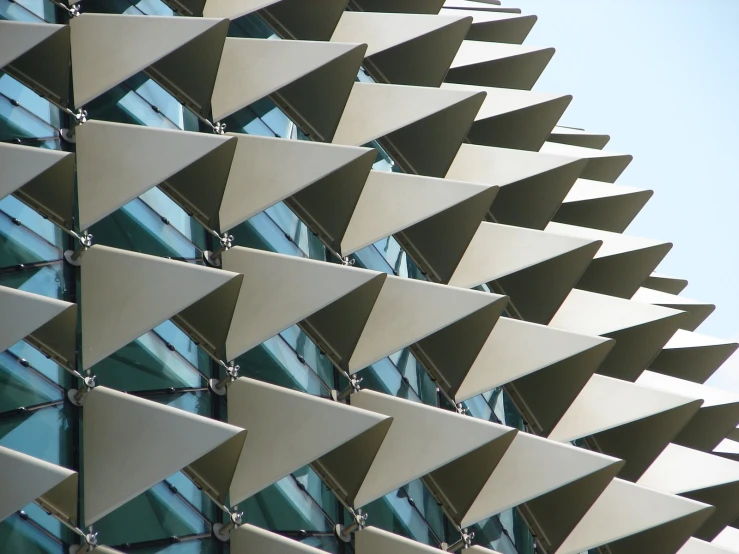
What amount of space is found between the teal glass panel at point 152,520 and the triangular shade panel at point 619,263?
1252 cm

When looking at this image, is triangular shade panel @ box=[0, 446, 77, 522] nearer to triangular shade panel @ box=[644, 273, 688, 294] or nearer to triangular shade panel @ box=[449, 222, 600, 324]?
triangular shade panel @ box=[449, 222, 600, 324]

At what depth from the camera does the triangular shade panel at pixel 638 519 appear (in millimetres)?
16547

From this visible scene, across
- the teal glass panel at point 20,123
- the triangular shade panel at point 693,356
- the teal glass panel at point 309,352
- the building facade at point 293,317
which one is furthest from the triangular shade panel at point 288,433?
the triangular shade panel at point 693,356

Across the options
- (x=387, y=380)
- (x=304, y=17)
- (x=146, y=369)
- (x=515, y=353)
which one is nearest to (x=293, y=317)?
(x=146, y=369)

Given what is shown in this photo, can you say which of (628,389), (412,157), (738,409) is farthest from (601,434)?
(412,157)

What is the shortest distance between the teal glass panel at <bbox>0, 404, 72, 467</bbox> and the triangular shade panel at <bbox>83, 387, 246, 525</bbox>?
478 mm

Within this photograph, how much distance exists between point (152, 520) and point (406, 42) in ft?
39.8

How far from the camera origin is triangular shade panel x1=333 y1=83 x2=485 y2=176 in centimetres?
1831

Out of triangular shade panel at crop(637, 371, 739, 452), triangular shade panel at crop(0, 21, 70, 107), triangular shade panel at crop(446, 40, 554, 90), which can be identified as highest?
triangular shade panel at crop(446, 40, 554, 90)

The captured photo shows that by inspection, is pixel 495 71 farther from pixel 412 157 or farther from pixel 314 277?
pixel 314 277

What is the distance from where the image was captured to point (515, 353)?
17.0 meters

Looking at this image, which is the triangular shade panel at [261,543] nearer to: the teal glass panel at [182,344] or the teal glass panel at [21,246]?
the teal glass panel at [182,344]

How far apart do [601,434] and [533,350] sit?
3904mm

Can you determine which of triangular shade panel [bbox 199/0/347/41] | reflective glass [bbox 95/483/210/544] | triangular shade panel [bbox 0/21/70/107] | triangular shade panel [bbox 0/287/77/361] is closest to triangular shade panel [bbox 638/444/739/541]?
reflective glass [bbox 95/483/210/544]
